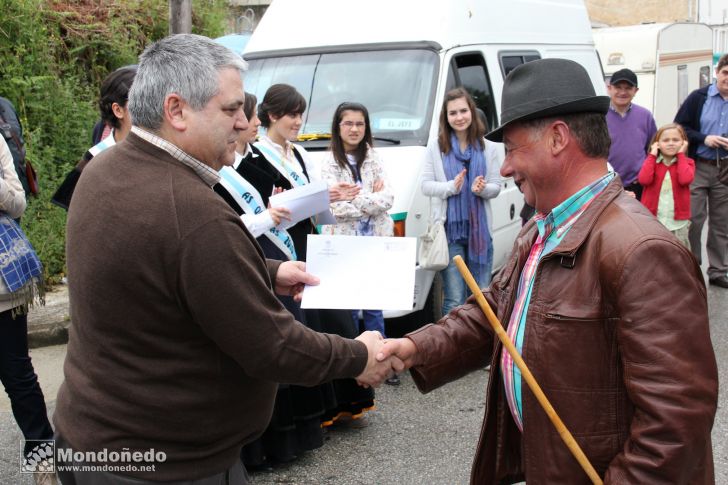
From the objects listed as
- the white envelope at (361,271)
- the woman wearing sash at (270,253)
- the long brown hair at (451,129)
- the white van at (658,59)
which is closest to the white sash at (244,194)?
the woman wearing sash at (270,253)

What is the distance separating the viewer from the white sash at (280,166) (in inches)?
173

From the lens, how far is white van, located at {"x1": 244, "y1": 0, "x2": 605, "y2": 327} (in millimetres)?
5945

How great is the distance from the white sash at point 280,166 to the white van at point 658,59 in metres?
10.9

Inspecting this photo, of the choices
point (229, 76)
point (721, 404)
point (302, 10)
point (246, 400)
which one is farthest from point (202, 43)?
point (302, 10)

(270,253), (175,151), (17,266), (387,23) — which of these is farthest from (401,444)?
(387,23)

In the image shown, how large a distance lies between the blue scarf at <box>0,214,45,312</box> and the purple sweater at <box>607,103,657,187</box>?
537 cm

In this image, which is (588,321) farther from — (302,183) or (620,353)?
(302,183)

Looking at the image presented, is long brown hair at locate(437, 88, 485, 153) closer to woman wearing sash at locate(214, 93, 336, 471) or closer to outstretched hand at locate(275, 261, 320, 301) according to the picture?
woman wearing sash at locate(214, 93, 336, 471)

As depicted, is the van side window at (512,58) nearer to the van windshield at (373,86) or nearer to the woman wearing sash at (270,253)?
the van windshield at (373,86)

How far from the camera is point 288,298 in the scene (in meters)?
4.23

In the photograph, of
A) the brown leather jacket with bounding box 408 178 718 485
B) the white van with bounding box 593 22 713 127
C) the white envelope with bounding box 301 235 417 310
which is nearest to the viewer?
the brown leather jacket with bounding box 408 178 718 485

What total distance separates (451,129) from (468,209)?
2.05 ft

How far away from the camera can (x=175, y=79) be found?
213 cm

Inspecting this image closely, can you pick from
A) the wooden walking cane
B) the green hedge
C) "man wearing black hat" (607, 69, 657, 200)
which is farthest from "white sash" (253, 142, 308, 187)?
"man wearing black hat" (607, 69, 657, 200)
